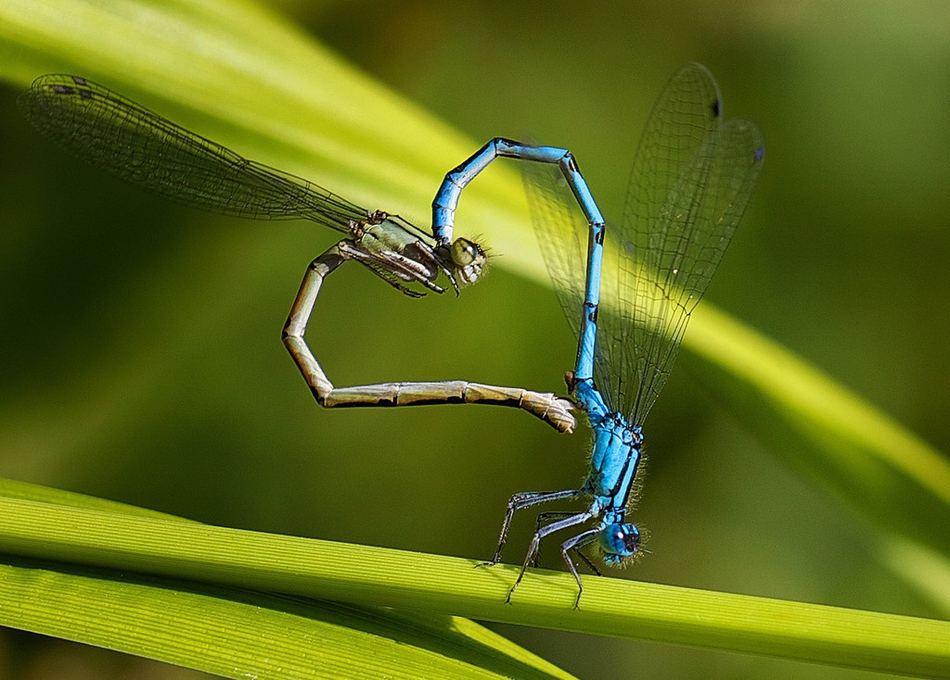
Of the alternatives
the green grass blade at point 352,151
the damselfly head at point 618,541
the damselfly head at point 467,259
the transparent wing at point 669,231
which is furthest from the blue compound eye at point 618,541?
the damselfly head at point 467,259

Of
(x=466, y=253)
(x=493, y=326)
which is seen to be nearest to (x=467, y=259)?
(x=466, y=253)

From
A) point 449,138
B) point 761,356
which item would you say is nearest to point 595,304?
point 761,356

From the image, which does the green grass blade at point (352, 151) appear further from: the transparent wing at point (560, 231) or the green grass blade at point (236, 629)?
the green grass blade at point (236, 629)

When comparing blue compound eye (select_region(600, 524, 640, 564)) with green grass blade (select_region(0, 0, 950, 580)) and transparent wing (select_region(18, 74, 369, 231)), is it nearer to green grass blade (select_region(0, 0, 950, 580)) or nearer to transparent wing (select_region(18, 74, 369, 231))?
green grass blade (select_region(0, 0, 950, 580))

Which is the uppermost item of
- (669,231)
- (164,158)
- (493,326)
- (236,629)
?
(669,231)

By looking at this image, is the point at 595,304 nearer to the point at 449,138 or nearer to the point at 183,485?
the point at 449,138

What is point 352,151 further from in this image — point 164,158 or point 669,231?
point 669,231
